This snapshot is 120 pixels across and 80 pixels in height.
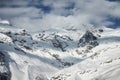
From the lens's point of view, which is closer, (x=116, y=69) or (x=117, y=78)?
(x=117, y=78)

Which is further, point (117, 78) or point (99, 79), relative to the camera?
point (99, 79)
